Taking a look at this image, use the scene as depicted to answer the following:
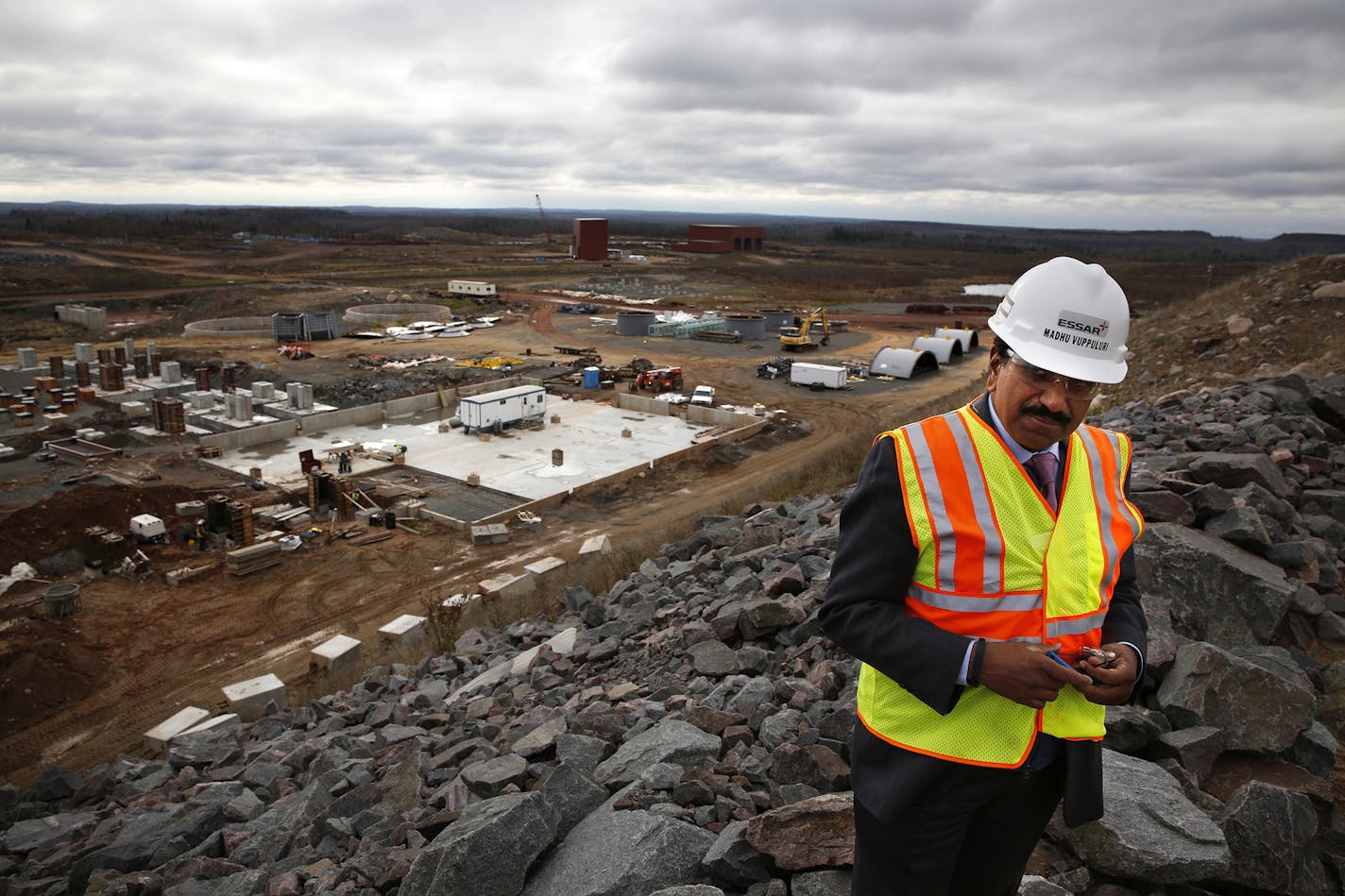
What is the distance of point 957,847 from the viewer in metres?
2.22

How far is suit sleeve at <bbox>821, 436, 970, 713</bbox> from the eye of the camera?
2080 mm

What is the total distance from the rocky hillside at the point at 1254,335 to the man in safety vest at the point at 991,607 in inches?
502

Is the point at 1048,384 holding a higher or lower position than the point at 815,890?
higher

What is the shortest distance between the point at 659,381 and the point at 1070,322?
29.1 m

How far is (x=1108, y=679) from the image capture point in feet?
6.82

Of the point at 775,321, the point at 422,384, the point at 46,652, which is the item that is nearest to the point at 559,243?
the point at 775,321

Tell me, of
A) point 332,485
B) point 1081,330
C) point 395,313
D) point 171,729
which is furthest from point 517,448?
point 395,313

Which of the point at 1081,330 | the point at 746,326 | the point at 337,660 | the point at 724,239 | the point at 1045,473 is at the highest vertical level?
the point at 724,239

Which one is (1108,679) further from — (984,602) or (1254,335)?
(1254,335)

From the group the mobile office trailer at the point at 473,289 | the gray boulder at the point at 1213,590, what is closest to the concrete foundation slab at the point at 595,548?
the gray boulder at the point at 1213,590

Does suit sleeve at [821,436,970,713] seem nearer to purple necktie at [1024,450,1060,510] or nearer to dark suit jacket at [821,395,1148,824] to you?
dark suit jacket at [821,395,1148,824]

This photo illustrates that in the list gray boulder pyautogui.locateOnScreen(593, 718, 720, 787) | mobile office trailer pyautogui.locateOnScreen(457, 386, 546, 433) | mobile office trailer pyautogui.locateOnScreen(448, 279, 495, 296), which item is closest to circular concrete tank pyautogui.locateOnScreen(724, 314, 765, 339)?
mobile office trailer pyautogui.locateOnScreen(457, 386, 546, 433)

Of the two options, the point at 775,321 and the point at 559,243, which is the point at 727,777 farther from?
the point at 559,243

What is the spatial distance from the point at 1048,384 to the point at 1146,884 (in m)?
2.41
